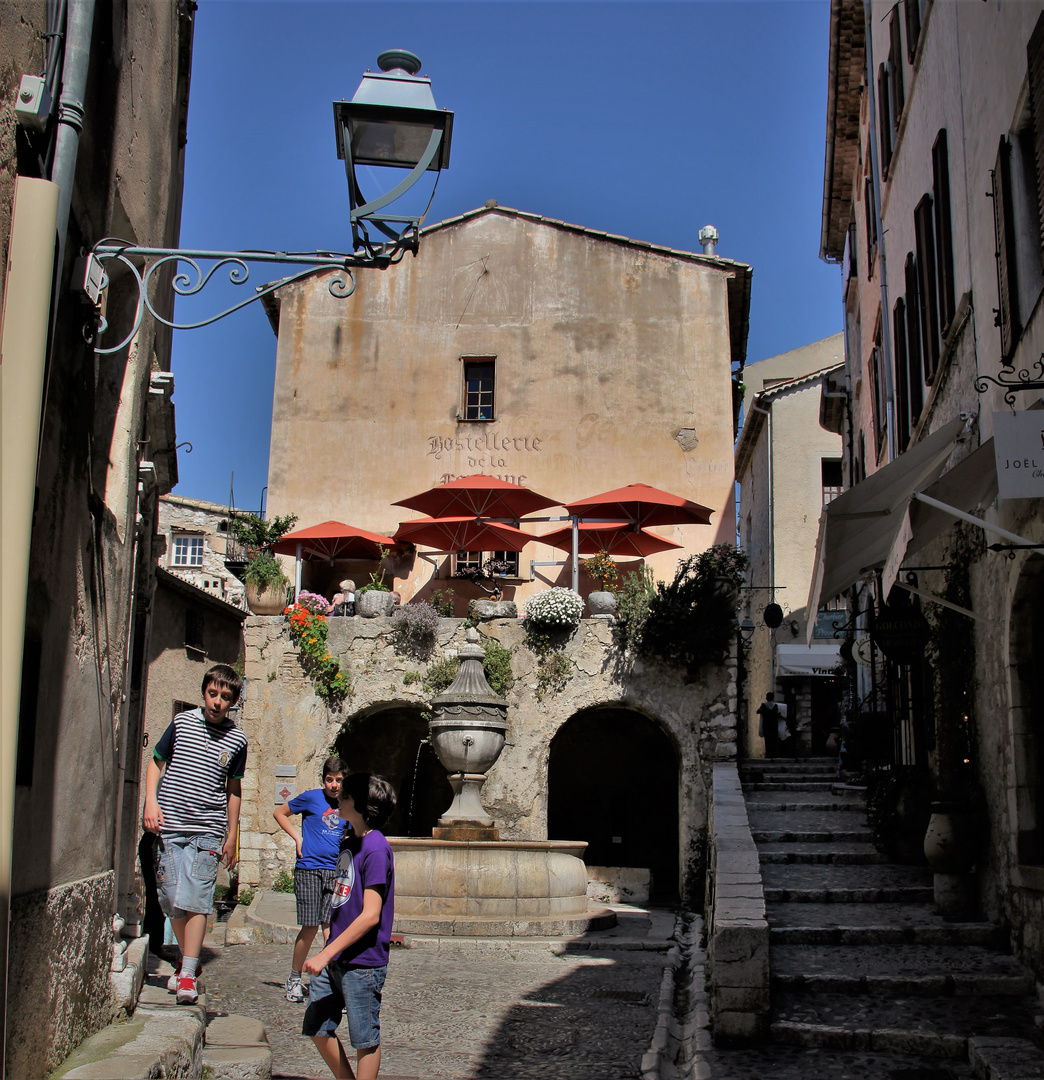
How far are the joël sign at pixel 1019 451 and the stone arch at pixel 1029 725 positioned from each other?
6.41ft

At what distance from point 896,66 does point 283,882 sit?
12.7m

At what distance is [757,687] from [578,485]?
1116 cm

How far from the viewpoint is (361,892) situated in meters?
4.65

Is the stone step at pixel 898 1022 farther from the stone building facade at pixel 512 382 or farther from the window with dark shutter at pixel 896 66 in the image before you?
the stone building facade at pixel 512 382

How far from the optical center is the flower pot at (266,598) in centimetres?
1639

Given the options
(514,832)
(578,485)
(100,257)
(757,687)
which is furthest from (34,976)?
(757,687)

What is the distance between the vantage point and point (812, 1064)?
5988mm

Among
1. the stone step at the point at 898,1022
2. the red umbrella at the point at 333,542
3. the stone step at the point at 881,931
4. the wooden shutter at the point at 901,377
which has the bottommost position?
the stone step at the point at 898,1022

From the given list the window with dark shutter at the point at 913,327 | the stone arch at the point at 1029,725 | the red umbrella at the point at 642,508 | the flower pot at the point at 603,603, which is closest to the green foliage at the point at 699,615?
the flower pot at the point at 603,603

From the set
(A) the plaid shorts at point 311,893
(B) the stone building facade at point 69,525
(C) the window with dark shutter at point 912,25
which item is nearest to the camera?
(B) the stone building facade at point 69,525

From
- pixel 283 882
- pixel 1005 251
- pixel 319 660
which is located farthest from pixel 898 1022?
pixel 319 660

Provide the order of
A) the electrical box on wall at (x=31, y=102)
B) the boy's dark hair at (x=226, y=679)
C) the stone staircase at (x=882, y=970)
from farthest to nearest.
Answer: the stone staircase at (x=882, y=970), the boy's dark hair at (x=226, y=679), the electrical box on wall at (x=31, y=102)

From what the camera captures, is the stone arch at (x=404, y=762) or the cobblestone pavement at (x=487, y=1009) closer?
the cobblestone pavement at (x=487, y=1009)

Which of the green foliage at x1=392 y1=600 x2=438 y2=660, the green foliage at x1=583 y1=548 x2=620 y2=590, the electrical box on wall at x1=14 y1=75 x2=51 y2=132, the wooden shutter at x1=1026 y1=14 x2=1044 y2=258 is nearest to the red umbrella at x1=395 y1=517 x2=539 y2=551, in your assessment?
the green foliage at x1=583 y1=548 x2=620 y2=590
